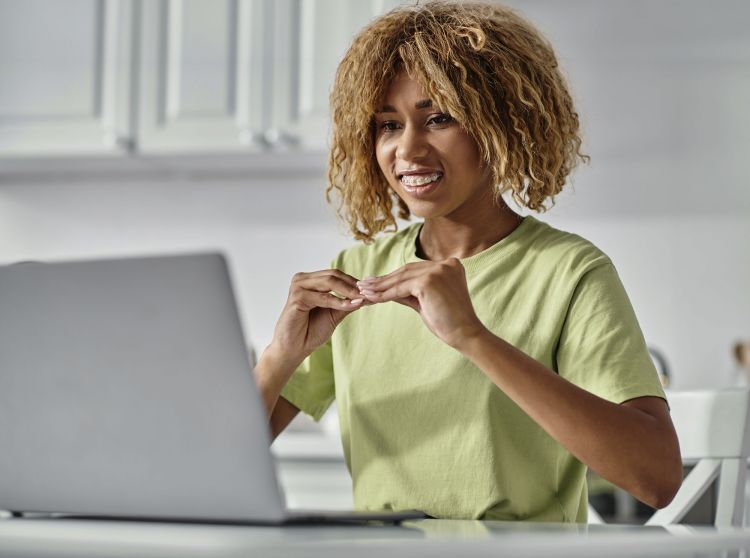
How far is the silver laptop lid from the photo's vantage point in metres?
0.60

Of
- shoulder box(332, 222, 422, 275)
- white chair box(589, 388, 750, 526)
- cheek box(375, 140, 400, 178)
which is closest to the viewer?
white chair box(589, 388, 750, 526)

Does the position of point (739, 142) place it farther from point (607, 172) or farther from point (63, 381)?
point (63, 381)

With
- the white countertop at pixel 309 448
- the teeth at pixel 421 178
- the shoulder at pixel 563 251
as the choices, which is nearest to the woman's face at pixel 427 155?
the teeth at pixel 421 178

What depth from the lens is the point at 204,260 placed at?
1.92 ft

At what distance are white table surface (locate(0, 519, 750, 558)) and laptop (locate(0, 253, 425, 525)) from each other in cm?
2

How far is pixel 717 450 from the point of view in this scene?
1114 mm

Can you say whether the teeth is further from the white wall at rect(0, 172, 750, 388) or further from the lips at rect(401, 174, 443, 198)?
the white wall at rect(0, 172, 750, 388)

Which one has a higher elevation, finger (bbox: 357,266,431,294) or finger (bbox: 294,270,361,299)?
finger (bbox: 357,266,431,294)

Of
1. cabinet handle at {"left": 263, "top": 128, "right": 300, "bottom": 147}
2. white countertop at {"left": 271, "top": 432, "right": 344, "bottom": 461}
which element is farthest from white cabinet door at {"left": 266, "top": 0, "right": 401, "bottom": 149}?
white countertop at {"left": 271, "top": 432, "right": 344, "bottom": 461}

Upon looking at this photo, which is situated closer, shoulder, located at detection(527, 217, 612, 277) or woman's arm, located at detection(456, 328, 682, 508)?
woman's arm, located at detection(456, 328, 682, 508)

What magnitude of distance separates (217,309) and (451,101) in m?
0.59

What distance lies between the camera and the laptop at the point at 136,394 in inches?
23.5

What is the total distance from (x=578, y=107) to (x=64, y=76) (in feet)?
4.45

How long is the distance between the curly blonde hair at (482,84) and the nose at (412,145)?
48mm
